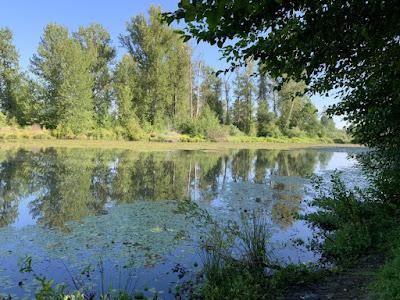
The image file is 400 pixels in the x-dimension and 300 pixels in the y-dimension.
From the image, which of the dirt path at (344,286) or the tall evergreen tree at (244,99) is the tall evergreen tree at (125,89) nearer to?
the tall evergreen tree at (244,99)

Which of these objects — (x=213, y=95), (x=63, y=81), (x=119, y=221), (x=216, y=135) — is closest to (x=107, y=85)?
(x=63, y=81)

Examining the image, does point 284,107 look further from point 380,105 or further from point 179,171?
point 380,105

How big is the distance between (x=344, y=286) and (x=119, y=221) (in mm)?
5144

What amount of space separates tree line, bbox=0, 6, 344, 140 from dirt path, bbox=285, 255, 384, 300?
3186 cm

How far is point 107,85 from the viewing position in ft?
151

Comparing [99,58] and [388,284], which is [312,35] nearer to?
[388,284]

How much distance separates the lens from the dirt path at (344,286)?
4.35 metres

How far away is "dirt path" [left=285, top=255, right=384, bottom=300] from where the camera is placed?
4.35 meters

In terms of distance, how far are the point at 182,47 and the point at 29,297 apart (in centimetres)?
4467

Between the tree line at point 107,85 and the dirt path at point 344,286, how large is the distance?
31.9 metres

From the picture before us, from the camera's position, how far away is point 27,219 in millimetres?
8406

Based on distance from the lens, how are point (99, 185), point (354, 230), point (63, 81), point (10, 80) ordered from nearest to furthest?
point (354, 230)
point (99, 185)
point (63, 81)
point (10, 80)

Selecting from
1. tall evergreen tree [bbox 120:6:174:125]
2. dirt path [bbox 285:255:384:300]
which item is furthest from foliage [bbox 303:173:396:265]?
tall evergreen tree [bbox 120:6:174:125]

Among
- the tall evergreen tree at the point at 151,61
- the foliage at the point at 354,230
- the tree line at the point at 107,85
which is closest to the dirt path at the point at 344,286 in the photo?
the foliage at the point at 354,230
